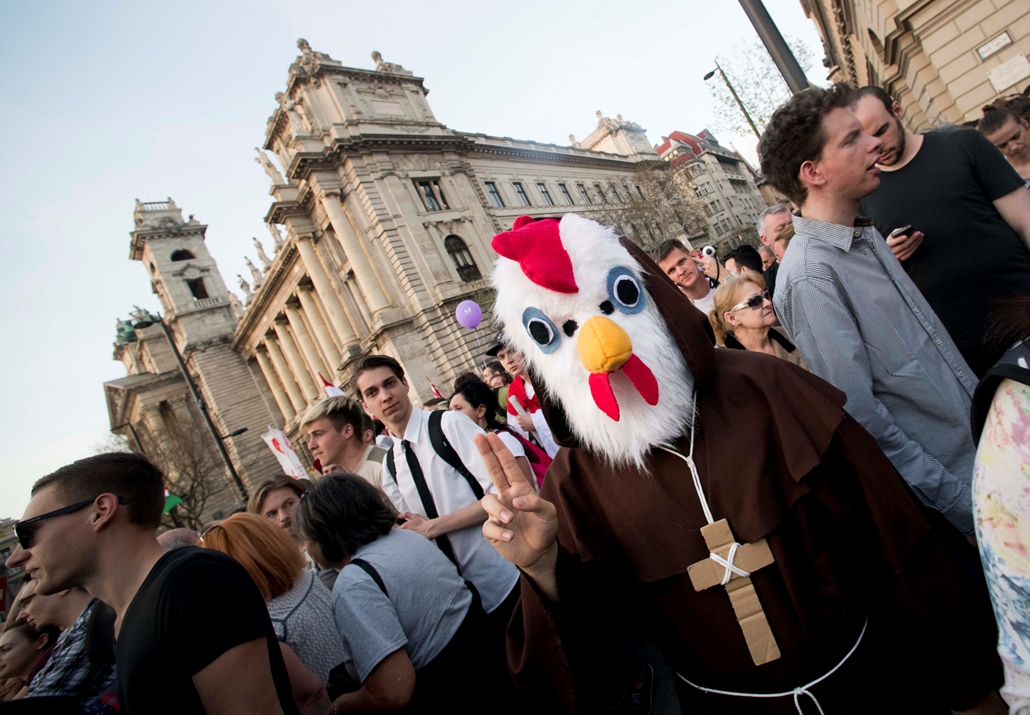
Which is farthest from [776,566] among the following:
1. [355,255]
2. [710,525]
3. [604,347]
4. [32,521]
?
[355,255]

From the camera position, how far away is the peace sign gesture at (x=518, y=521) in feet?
4.92

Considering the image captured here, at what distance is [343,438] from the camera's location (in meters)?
3.99

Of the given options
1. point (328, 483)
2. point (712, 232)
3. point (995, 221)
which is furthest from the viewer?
point (712, 232)

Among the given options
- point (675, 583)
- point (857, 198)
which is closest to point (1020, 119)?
point (857, 198)

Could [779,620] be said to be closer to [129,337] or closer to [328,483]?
[328,483]

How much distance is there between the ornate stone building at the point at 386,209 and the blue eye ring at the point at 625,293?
21142 mm

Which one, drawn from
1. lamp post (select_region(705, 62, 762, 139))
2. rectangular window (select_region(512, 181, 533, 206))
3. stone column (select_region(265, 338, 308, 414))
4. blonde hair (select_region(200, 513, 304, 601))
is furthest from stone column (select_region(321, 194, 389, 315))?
blonde hair (select_region(200, 513, 304, 601))

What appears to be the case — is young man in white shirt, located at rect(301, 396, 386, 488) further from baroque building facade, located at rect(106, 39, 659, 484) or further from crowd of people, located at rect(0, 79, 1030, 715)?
baroque building facade, located at rect(106, 39, 659, 484)

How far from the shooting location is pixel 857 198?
2184 mm

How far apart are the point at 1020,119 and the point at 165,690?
5.98 metres

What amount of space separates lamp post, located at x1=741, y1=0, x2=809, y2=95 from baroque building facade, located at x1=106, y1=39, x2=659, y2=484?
18.5 m

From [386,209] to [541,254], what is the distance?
2395cm

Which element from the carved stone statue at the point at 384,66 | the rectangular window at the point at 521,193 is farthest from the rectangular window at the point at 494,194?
the carved stone statue at the point at 384,66

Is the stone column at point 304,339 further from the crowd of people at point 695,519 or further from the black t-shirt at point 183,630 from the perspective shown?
the black t-shirt at point 183,630
